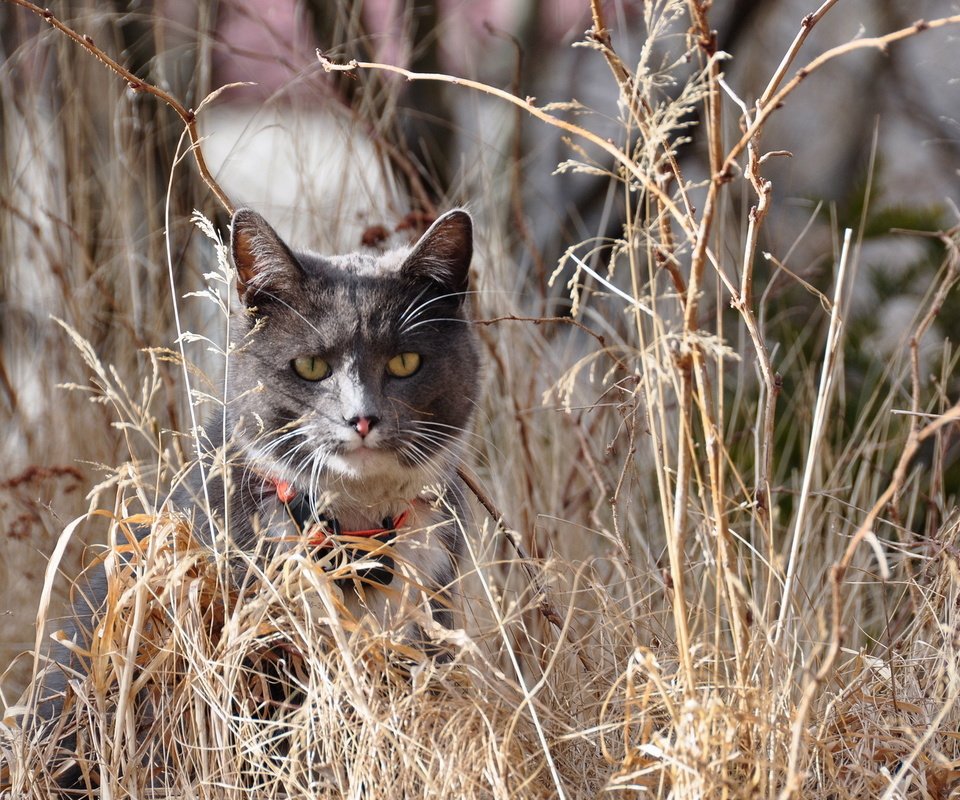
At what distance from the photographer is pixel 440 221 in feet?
6.63

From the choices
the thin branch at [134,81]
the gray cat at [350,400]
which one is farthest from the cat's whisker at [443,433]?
the thin branch at [134,81]

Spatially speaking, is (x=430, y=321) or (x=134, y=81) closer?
(x=134, y=81)

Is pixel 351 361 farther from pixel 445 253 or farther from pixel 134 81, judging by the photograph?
pixel 134 81

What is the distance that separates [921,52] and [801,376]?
4.25 m

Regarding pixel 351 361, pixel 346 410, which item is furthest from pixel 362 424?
pixel 351 361

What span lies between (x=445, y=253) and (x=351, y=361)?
29cm

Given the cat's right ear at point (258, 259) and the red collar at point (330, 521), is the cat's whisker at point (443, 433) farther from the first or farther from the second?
the cat's right ear at point (258, 259)

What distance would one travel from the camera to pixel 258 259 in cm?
199

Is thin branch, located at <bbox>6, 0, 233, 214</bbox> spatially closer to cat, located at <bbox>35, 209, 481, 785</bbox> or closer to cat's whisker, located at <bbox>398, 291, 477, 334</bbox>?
cat, located at <bbox>35, 209, 481, 785</bbox>

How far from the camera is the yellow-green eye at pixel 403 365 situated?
2.04 metres

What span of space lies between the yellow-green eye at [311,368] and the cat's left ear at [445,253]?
248mm

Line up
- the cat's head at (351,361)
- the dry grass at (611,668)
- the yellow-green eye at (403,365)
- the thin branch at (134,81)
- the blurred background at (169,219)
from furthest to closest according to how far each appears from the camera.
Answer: the blurred background at (169,219), the yellow-green eye at (403,365), the cat's head at (351,361), the thin branch at (134,81), the dry grass at (611,668)

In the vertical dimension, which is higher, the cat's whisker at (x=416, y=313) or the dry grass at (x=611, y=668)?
the cat's whisker at (x=416, y=313)

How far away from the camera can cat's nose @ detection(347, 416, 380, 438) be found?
6.06ft
